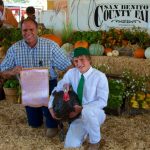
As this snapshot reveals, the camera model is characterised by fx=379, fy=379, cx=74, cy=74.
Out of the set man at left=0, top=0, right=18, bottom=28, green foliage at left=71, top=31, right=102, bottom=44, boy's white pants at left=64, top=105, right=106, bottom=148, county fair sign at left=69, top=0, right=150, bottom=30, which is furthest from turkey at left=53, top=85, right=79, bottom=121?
man at left=0, top=0, right=18, bottom=28

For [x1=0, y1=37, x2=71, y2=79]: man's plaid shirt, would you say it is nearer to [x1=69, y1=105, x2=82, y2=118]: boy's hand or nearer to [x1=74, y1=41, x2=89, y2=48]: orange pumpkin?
[x1=69, y1=105, x2=82, y2=118]: boy's hand

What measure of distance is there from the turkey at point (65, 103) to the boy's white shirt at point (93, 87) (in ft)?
0.30

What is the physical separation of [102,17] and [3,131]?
3.19 metres

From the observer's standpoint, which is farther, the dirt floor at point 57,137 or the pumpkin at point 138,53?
the pumpkin at point 138,53

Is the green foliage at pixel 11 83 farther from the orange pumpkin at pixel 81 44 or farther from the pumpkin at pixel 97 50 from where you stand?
the pumpkin at pixel 97 50

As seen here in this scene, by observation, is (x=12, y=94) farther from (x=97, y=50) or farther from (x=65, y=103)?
(x=65, y=103)

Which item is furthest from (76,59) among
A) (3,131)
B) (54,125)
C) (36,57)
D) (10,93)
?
(10,93)

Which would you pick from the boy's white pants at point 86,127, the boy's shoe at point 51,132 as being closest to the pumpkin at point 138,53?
the boy's shoe at point 51,132

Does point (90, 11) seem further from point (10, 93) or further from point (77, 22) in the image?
point (10, 93)

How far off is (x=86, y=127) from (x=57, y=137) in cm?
74

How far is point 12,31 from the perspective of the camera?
6820 mm

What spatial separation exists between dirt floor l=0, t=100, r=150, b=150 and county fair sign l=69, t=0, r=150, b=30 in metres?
2.02

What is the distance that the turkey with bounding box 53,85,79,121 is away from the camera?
12.7ft

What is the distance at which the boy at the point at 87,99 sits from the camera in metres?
3.75
